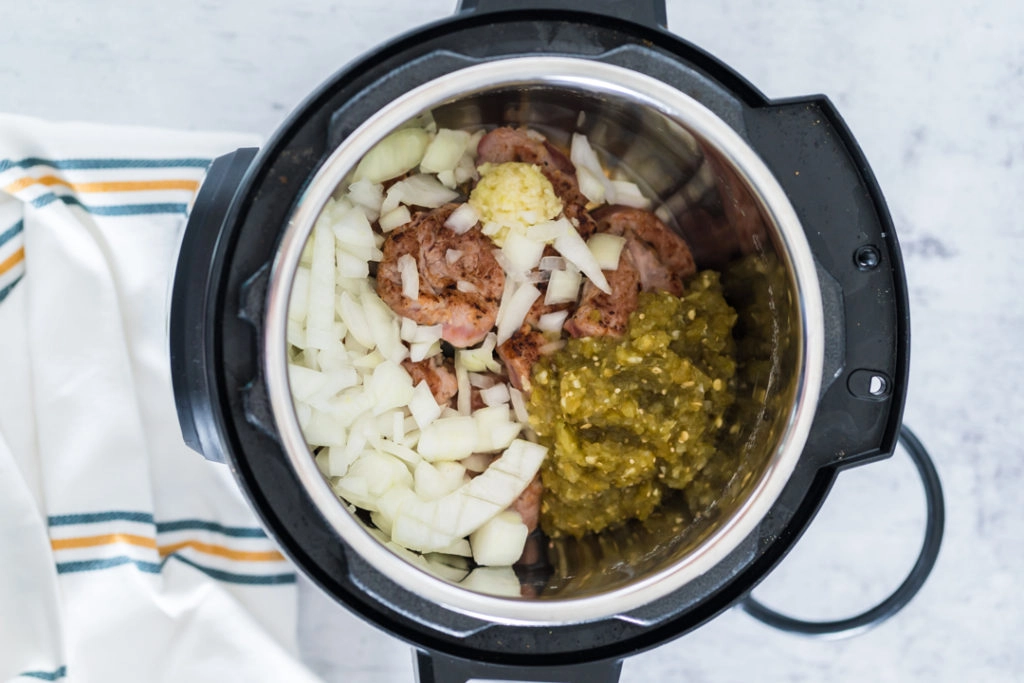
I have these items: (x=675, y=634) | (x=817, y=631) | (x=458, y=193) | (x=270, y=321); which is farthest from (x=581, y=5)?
(x=817, y=631)

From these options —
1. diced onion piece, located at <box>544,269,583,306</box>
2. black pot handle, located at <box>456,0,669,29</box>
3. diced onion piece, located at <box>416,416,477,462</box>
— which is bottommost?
diced onion piece, located at <box>416,416,477,462</box>

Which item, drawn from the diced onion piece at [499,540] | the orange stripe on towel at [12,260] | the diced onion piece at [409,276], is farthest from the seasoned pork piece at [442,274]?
the orange stripe on towel at [12,260]

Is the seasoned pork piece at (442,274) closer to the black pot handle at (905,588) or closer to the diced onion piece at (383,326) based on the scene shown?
the diced onion piece at (383,326)

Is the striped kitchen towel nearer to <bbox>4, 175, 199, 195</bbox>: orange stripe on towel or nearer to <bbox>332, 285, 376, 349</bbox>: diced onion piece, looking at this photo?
<bbox>4, 175, 199, 195</bbox>: orange stripe on towel

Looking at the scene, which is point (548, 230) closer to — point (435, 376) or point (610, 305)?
point (610, 305)

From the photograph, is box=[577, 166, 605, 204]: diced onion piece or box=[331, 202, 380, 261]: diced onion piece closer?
box=[331, 202, 380, 261]: diced onion piece

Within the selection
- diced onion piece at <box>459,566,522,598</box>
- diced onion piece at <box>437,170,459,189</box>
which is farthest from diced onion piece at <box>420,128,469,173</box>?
diced onion piece at <box>459,566,522,598</box>

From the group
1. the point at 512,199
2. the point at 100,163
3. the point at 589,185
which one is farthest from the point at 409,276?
the point at 100,163

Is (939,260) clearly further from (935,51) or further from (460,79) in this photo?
(460,79)
